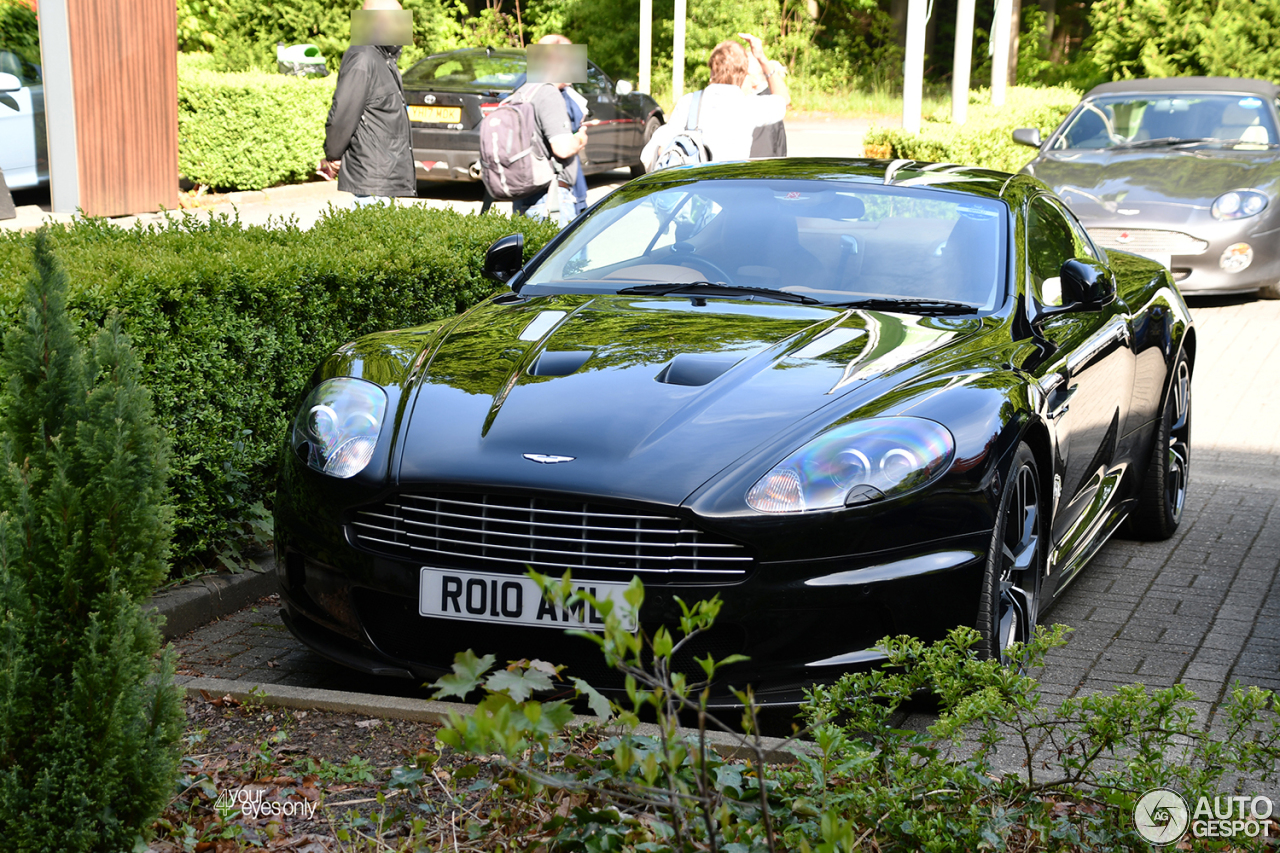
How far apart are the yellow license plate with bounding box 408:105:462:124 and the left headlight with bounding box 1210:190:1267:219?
892 centimetres

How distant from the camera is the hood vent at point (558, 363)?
150 inches

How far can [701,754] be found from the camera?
199 cm

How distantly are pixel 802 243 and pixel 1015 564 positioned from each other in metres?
1.51

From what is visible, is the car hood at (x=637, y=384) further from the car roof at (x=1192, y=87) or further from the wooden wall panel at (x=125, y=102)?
the wooden wall panel at (x=125, y=102)

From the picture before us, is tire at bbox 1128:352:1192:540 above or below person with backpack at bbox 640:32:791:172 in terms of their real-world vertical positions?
below

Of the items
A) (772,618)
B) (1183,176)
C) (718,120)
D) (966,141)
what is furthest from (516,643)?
(966,141)

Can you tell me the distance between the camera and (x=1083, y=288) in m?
4.52

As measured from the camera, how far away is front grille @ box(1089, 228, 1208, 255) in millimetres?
10406

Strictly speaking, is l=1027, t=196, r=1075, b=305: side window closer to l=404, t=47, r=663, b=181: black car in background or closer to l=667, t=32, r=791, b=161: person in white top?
l=667, t=32, r=791, b=161: person in white top

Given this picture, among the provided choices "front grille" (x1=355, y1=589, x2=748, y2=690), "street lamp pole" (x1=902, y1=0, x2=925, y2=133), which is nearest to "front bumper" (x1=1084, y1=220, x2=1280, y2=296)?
"street lamp pole" (x1=902, y1=0, x2=925, y2=133)

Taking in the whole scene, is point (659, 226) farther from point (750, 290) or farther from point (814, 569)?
point (814, 569)

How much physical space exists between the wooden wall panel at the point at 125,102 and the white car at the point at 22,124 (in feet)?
1.93

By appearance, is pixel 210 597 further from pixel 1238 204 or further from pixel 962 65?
pixel 962 65

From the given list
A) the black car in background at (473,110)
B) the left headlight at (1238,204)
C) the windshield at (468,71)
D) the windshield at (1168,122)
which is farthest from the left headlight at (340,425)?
the windshield at (468,71)
